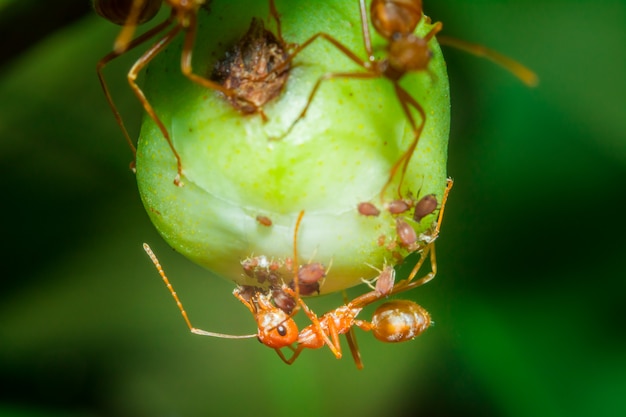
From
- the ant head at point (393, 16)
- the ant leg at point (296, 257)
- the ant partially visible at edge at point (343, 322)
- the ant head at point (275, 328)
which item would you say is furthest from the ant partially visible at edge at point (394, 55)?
the ant head at point (275, 328)

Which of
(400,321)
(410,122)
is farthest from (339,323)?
(410,122)

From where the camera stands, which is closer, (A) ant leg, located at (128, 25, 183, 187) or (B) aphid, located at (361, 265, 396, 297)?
(A) ant leg, located at (128, 25, 183, 187)

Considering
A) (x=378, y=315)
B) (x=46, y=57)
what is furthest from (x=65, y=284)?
(x=378, y=315)

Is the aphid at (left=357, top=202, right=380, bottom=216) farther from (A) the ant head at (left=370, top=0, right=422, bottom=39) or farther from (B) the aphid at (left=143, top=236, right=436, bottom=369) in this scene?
(B) the aphid at (left=143, top=236, right=436, bottom=369)

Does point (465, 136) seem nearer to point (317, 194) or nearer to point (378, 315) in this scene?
point (378, 315)

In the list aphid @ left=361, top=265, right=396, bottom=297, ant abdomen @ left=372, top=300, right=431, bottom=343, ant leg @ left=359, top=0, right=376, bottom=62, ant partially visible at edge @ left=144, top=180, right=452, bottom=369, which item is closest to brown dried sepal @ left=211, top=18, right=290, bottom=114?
ant leg @ left=359, top=0, right=376, bottom=62

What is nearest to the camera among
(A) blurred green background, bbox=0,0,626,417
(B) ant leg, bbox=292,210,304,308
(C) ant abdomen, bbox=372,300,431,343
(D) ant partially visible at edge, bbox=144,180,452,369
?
(B) ant leg, bbox=292,210,304,308

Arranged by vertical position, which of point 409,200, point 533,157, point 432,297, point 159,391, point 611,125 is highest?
point 409,200
